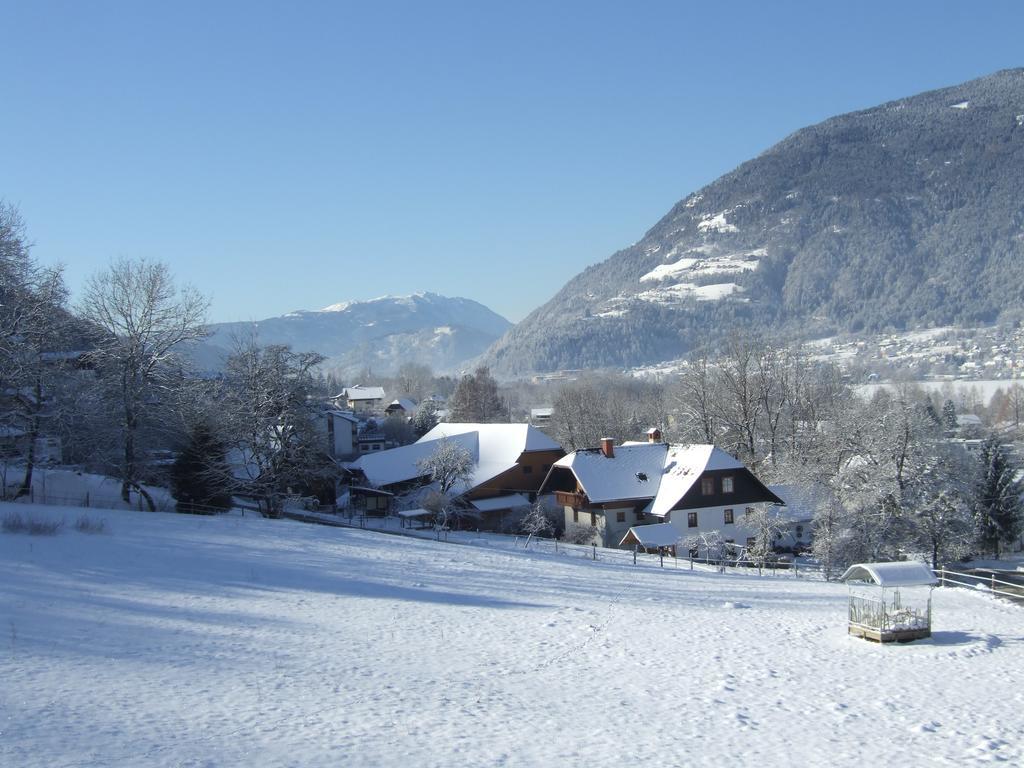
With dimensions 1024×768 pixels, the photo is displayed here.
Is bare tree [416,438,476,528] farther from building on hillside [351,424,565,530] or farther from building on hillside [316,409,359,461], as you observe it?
building on hillside [316,409,359,461]

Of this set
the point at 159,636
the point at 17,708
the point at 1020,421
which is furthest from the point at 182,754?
the point at 1020,421

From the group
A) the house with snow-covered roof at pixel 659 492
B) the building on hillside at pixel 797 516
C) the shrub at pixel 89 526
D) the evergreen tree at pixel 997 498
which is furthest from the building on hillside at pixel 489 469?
the shrub at pixel 89 526

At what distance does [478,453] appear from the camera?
55562 millimetres

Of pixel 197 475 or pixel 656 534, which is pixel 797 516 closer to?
pixel 656 534

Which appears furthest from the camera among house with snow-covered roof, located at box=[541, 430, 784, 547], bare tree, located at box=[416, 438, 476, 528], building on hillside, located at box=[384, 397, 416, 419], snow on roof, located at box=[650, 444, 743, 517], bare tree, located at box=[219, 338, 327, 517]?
building on hillside, located at box=[384, 397, 416, 419]

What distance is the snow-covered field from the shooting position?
9.90 m

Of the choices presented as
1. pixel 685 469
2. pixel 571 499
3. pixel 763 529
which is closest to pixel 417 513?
pixel 571 499

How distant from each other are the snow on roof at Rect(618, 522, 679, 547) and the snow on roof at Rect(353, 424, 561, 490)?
13245 millimetres

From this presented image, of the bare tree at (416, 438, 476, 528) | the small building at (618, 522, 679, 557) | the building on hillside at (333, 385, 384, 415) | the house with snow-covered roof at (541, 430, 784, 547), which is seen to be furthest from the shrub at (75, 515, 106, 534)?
the building on hillside at (333, 385, 384, 415)

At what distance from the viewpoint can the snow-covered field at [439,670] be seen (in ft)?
32.5

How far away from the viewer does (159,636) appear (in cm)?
1391

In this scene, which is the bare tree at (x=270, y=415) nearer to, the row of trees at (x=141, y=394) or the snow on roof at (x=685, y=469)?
the row of trees at (x=141, y=394)

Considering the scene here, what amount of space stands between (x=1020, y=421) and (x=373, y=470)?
9353 cm

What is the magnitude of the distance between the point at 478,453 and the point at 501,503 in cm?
549
